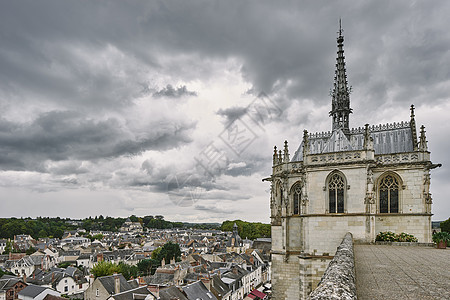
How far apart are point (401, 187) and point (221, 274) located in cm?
4060

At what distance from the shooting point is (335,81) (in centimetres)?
2672

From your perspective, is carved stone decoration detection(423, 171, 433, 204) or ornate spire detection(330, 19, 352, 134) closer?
carved stone decoration detection(423, 171, 433, 204)

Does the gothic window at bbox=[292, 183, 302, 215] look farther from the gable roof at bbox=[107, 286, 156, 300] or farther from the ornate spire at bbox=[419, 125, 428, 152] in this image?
the gable roof at bbox=[107, 286, 156, 300]

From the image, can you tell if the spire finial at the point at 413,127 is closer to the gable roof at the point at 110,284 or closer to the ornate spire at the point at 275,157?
the ornate spire at the point at 275,157

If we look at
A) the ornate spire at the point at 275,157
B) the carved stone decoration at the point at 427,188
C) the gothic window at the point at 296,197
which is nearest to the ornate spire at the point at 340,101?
the ornate spire at the point at 275,157

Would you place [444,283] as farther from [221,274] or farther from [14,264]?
[14,264]

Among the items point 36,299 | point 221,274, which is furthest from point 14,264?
point 221,274

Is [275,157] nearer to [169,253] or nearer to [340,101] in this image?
[340,101]

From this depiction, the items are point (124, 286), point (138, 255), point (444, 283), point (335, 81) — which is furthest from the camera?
point (138, 255)

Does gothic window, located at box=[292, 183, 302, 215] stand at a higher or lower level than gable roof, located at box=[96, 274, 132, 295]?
higher

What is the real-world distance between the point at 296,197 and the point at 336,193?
4222 mm

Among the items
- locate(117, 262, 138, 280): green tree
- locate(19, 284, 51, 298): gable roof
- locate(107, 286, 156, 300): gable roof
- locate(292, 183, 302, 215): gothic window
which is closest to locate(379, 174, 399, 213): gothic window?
locate(292, 183, 302, 215): gothic window

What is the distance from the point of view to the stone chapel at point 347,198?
19016 mm

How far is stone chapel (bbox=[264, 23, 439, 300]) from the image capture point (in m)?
19.0
